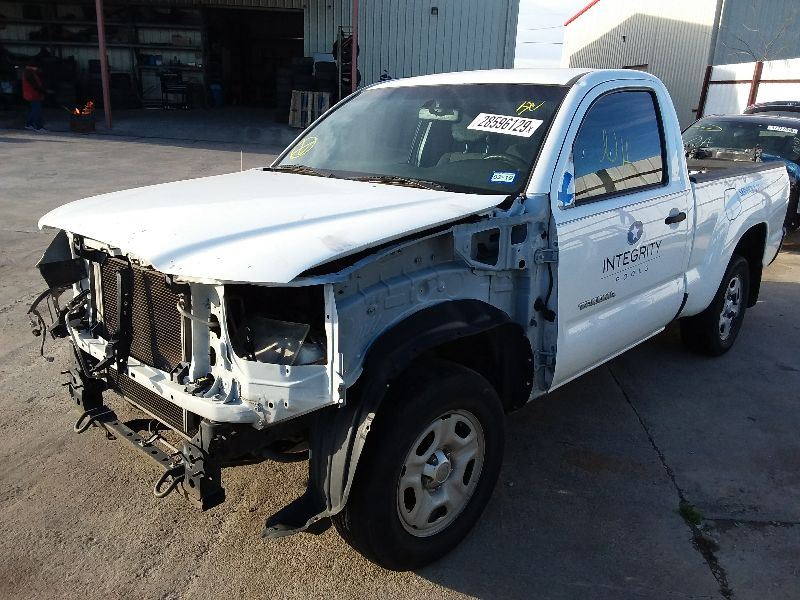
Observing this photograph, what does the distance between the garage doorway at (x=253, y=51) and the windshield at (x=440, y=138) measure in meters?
23.4

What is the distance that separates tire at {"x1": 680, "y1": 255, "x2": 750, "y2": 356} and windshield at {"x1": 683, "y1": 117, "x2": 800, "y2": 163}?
4674mm

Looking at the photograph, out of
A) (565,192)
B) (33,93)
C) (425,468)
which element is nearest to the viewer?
(425,468)

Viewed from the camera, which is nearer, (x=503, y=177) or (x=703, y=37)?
(x=503, y=177)

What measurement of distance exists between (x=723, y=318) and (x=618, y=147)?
2.24 meters

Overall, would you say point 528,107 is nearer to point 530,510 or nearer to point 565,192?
point 565,192

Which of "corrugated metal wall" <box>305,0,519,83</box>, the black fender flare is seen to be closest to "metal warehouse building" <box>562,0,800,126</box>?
"corrugated metal wall" <box>305,0,519,83</box>

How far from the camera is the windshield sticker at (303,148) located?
4.17 meters

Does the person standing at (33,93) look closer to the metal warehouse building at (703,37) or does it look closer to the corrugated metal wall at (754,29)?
the metal warehouse building at (703,37)

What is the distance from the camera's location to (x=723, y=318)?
17.3 feet

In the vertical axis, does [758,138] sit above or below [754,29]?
below

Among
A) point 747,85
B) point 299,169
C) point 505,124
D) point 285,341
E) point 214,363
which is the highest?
point 747,85

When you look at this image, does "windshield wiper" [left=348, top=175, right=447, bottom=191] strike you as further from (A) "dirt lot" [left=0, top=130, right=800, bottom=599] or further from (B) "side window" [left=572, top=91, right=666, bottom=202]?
(A) "dirt lot" [left=0, top=130, right=800, bottom=599]

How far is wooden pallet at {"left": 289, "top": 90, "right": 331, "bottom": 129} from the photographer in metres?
18.7

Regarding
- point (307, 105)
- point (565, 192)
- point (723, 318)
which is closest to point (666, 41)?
point (307, 105)
